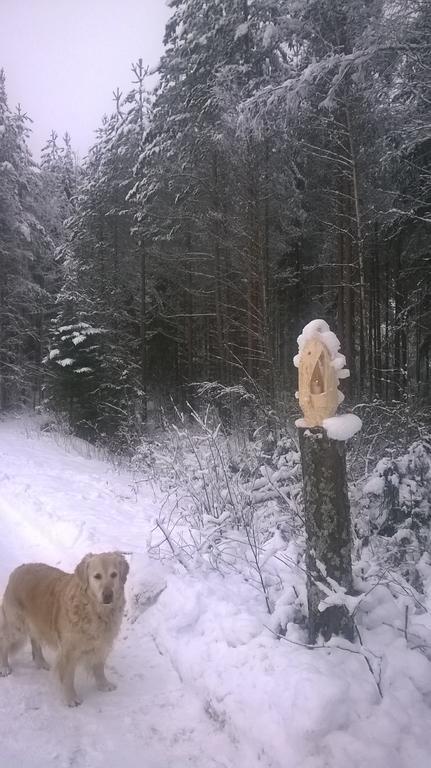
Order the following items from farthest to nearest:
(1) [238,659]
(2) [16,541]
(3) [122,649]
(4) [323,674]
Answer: (2) [16,541]
(3) [122,649]
(1) [238,659]
(4) [323,674]

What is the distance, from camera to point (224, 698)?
2969 mm

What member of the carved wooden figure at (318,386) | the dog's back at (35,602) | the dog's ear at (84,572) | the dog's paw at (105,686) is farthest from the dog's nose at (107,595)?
the carved wooden figure at (318,386)

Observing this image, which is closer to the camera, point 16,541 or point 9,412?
point 16,541

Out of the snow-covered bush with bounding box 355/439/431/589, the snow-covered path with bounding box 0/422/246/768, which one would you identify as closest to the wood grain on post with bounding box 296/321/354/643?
the snow-covered path with bounding box 0/422/246/768

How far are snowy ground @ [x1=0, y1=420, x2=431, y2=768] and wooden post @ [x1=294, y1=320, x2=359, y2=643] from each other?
0.38 metres

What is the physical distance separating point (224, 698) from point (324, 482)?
4.93ft

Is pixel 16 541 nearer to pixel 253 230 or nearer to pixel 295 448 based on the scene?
pixel 295 448

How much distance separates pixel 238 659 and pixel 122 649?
4.05 feet

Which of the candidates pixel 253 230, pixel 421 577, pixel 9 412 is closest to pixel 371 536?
pixel 421 577

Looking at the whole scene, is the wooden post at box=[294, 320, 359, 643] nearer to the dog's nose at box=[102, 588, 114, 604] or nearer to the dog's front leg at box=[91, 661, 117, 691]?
the dog's nose at box=[102, 588, 114, 604]

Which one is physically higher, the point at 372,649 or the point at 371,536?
the point at 371,536

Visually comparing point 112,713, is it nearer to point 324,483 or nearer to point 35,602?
point 35,602

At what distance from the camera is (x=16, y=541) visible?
6.26 metres

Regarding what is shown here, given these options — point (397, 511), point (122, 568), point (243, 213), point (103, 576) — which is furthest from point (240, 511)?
point (243, 213)
